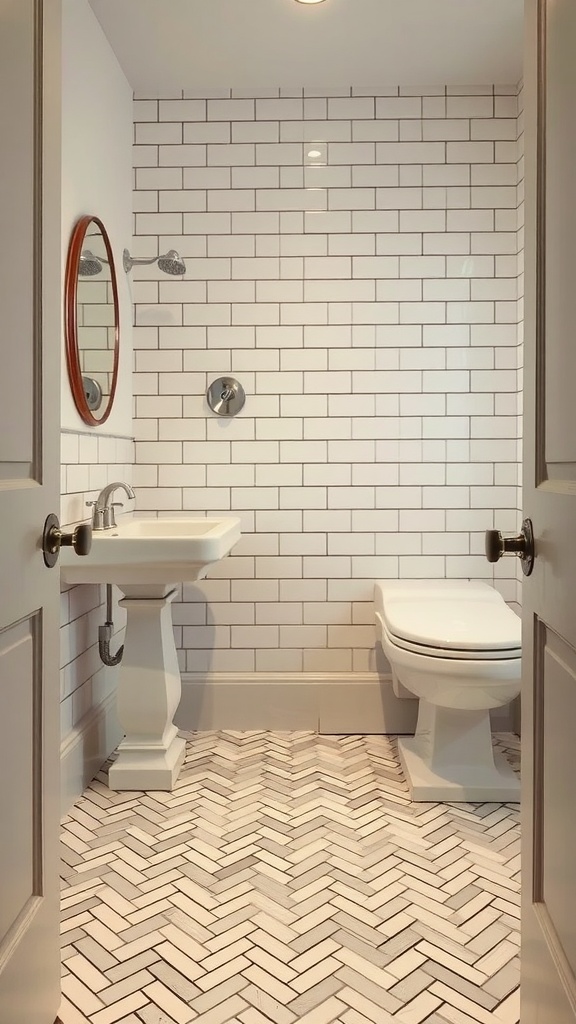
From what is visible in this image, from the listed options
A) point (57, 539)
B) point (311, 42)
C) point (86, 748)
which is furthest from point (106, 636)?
point (311, 42)

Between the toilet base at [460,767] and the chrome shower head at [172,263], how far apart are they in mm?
1816

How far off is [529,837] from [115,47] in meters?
2.86

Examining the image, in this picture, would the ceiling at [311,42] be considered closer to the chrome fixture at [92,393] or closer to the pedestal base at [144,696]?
the chrome fixture at [92,393]

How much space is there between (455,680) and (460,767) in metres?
0.41

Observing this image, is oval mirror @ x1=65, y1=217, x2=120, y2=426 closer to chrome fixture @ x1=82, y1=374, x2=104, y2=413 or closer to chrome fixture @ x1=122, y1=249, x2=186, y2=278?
chrome fixture @ x1=82, y1=374, x2=104, y2=413

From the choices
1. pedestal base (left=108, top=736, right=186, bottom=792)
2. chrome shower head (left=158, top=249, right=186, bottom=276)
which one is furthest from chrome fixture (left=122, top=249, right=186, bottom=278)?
pedestal base (left=108, top=736, right=186, bottom=792)

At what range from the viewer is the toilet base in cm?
254

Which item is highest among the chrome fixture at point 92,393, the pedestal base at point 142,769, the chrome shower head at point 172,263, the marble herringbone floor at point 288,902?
the chrome shower head at point 172,263

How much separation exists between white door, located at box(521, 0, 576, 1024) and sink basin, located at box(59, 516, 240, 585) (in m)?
1.15

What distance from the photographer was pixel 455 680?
7.80 feet

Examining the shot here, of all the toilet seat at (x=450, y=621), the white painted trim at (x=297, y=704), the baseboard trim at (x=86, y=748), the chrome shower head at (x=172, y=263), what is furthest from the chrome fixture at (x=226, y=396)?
the baseboard trim at (x=86, y=748)

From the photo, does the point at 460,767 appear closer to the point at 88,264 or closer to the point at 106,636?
the point at 106,636

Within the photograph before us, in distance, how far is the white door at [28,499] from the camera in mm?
1124

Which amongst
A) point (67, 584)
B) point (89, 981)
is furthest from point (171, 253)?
point (89, 981)
